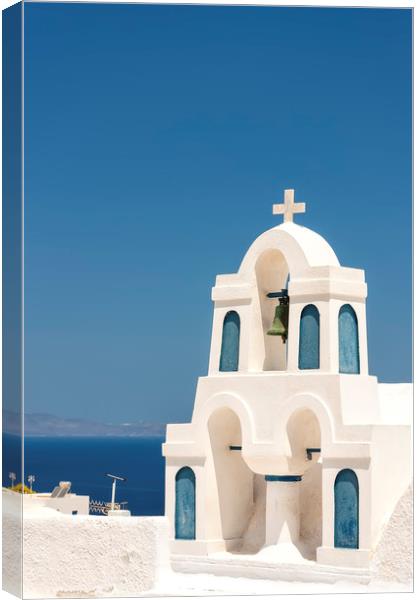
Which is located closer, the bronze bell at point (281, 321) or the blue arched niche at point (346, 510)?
the blue arched niche at point (346, 510)

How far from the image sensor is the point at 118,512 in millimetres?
24188

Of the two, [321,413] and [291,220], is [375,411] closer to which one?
[321,413]

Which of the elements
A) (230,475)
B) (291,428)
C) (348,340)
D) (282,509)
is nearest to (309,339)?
(348,340)

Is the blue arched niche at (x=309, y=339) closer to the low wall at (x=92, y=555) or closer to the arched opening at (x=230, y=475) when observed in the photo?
the arched opening at (x=230, y=475)

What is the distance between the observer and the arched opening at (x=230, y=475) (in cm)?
2536

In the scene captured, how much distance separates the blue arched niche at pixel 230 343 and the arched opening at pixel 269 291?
43 centimetres

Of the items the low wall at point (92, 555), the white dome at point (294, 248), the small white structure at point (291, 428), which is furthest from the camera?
the white dome at point (294, 248)

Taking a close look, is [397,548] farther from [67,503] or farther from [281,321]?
[67,503]

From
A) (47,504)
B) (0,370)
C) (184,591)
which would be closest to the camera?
(0,370)

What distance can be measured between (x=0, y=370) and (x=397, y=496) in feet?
22.4

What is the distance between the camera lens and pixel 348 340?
24531 mm

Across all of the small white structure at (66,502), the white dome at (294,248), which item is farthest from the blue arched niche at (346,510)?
the small white structure at (66,502)

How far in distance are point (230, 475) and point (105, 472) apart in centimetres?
6278

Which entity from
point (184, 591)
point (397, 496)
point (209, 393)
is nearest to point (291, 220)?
point (209, 393)
